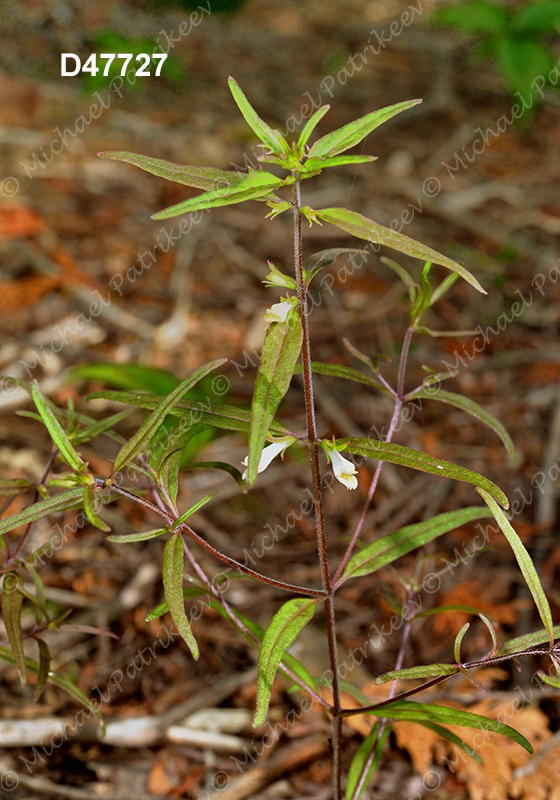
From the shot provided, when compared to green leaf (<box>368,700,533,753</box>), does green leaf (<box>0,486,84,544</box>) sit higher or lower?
higher

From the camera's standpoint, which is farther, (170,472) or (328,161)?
(170,472)

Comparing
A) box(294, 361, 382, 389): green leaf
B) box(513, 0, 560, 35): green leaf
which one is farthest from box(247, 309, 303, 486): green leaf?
box(513, 0, 560, 35): green leaf

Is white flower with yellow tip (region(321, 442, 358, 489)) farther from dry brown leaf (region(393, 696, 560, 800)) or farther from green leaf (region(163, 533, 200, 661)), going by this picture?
dry brown leaf (region(393, 696, 560, 800))

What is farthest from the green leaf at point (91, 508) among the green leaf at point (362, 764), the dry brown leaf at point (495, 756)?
the dry brown leaf at point (495, 756)

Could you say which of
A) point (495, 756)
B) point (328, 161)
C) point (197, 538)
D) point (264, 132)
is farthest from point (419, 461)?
point (495, 756)

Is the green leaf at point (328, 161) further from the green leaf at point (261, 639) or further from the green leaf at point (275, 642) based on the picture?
the green leaf at point (261, 639)

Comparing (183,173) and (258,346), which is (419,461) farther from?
(258,346)
